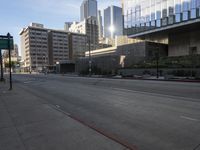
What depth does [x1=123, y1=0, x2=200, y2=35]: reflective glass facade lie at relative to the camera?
40.0m

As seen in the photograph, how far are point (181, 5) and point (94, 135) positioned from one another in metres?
42.7

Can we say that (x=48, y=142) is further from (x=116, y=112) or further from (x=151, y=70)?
(x=151, y=70)

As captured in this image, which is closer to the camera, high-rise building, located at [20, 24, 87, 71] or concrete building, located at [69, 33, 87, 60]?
high-rise building, located at [20, 24, 87, 71]

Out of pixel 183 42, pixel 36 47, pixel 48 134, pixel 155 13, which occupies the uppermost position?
pixel 36 47

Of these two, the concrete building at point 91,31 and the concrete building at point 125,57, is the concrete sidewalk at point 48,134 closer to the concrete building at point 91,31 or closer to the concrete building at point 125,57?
the concrete building at point 125,57

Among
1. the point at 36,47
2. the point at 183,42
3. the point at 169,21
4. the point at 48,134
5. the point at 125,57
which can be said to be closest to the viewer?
the point at 48,134

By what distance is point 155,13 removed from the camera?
47000 mm

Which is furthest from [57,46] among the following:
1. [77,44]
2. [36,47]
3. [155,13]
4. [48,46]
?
[155,13]

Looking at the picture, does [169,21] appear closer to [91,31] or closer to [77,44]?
[77,44]

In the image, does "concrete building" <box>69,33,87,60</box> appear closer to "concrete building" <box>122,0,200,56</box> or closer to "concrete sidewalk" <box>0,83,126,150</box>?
"concrete building" <box>122,0,200,56</box>

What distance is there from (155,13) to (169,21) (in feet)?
15.8

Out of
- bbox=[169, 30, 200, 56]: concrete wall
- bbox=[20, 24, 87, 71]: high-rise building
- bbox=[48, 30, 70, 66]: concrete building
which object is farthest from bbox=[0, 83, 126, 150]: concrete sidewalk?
bbox=[48, 30, 70, 66]: concrete building

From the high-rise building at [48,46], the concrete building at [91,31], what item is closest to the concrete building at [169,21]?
the high-rise building at [48,46]

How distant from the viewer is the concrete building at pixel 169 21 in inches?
1594
